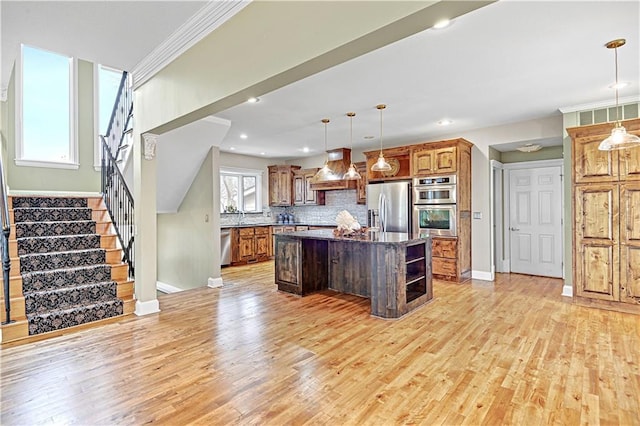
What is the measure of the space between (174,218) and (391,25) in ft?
19.2

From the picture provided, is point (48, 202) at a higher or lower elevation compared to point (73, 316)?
higher

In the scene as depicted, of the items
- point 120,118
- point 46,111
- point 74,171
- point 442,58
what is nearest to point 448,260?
point 442,58

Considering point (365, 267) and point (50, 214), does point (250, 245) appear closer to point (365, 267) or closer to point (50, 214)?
point (365, 267)

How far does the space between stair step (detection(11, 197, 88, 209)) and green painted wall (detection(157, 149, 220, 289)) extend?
1612 millimetres

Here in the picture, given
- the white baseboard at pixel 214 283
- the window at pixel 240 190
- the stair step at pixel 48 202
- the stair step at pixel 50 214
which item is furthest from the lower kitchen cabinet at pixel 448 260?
the stair step at pixel 48 202

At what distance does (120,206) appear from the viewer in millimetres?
4738

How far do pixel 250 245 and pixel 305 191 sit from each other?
2021 millimetres

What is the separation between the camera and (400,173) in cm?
694

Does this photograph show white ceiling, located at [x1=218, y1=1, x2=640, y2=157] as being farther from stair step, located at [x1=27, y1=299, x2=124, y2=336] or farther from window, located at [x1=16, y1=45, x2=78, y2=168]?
stair step, located at [x1=27, y1=299, x2=124, y2=336]

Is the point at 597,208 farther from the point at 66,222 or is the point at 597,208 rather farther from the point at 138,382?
the point at 66,222

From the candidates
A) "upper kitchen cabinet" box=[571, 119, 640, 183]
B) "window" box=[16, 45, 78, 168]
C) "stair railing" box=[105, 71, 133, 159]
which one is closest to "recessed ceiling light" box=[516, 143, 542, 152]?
"upper kitchen cabinet" box=[571, 119, 640, 183]

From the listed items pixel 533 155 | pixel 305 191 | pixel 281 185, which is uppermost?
pixel 533 155

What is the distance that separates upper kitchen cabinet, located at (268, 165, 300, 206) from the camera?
8766mm

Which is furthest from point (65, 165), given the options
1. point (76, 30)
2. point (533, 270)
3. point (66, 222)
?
point (533, 270)
